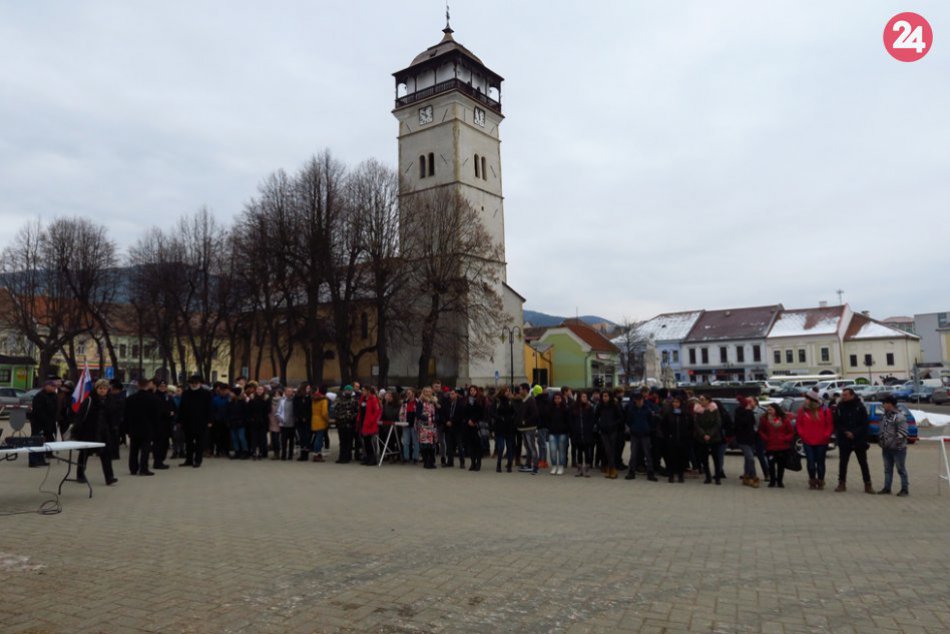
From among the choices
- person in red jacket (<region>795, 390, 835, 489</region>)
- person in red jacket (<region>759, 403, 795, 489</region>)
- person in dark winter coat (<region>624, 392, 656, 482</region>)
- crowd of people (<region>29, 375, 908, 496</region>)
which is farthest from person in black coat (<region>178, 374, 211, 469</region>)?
person in red jacket (<region>795, 390, 835, 489</region>)

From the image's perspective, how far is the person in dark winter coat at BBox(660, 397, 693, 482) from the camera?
12680mm

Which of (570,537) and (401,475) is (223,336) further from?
(570,537)

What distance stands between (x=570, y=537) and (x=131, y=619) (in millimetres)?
4396

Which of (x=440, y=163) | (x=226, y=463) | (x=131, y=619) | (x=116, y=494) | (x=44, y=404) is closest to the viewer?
(x=131, y=619)

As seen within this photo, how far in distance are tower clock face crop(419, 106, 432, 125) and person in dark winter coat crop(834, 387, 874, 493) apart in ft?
166

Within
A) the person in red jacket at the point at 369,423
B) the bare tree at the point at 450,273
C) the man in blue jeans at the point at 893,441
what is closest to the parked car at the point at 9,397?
the bare tree at the point at 450,273

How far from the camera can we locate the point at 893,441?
35.4 ft

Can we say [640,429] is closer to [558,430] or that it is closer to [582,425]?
[582,425]

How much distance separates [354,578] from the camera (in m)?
5.55

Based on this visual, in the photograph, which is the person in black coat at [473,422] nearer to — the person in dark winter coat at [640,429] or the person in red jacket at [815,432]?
the person in dark winter coat at [640,429]

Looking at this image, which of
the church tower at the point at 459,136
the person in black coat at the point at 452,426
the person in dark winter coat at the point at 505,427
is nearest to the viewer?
the person in dark winter coat at the point at 505,427

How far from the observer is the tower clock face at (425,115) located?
2265 inches

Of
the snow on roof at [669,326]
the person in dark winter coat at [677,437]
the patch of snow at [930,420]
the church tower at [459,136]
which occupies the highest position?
the church tower at [459,136]

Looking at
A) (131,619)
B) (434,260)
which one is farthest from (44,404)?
(434,260)
